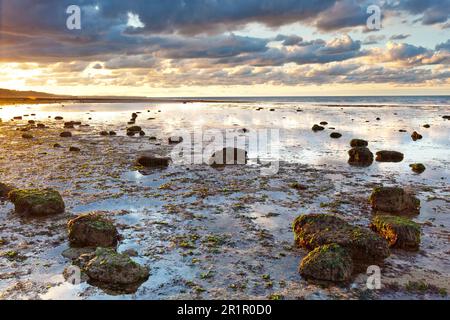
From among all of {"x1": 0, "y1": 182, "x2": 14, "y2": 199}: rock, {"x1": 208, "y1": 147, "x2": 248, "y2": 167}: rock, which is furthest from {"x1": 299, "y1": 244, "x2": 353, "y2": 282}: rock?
{"x1": 208, "y1": 147, "x2": 248, "y2": 167}: rock

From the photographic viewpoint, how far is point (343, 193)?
Answer: 65.5ft

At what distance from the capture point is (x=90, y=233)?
42.2 feet

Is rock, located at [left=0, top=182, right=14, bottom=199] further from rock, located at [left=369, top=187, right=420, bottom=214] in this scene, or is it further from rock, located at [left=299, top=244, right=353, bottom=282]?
rock, located at [left=369, top=187, right=420, bottom=214]

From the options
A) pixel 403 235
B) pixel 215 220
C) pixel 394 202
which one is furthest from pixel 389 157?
pixel 215 220

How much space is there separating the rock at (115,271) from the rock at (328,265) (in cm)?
463

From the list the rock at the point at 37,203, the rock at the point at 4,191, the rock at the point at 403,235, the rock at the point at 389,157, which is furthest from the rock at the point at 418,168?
the rock at the point at 4,191

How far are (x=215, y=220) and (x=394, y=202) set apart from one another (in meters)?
7.94

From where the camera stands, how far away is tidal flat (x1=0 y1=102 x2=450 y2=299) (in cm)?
1033

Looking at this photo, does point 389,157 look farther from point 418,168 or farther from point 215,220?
point 215,220

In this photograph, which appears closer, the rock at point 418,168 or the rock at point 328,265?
the rock at point 328,265

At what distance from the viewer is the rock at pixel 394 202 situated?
1677 cm

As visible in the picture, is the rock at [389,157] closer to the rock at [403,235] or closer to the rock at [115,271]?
the rock at [403,235]

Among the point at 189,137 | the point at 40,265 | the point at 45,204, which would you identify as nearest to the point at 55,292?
the point at 40,265

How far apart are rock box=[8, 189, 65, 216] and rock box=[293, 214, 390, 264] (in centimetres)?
1004
